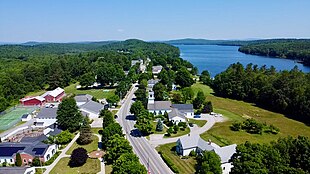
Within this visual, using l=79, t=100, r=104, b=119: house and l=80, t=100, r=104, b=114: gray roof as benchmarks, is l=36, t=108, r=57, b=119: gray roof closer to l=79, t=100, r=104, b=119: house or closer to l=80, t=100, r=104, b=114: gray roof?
l=79, t=100, r=104, b=119: house

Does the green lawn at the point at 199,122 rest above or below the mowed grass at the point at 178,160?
above

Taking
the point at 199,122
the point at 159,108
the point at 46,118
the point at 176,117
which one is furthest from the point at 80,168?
the point at 159,108

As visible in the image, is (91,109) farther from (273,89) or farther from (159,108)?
(273,89)

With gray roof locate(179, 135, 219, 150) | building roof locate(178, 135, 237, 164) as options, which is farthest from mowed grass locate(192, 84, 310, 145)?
building roof locate(178, 135, 237, 164)

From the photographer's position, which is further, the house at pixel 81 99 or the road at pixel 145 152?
the house at pixel 81 99

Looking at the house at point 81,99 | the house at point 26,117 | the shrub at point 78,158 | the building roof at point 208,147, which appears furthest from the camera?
the house at point 81,99

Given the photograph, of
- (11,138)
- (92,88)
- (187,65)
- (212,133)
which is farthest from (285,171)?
(187,65)

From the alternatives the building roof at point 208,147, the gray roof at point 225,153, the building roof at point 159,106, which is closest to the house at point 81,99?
the building roof at point 159,106

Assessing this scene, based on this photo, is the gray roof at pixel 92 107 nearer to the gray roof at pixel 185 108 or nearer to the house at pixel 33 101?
the house at pixel 33 101
